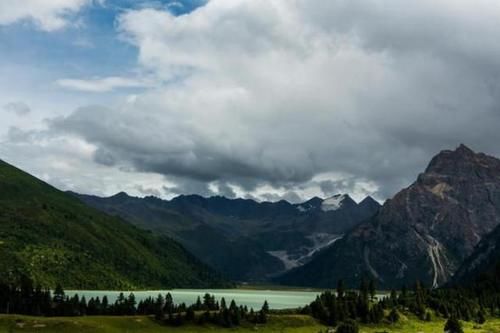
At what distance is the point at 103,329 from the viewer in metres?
196

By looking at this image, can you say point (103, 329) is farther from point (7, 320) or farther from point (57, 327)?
point (7, 320)

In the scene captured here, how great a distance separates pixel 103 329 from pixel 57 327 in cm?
1347

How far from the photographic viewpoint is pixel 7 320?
192 metres

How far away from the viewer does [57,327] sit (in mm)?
192500

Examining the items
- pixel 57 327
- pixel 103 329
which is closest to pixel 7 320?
pixel 57 327

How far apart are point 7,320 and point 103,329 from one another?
92.4 ft
